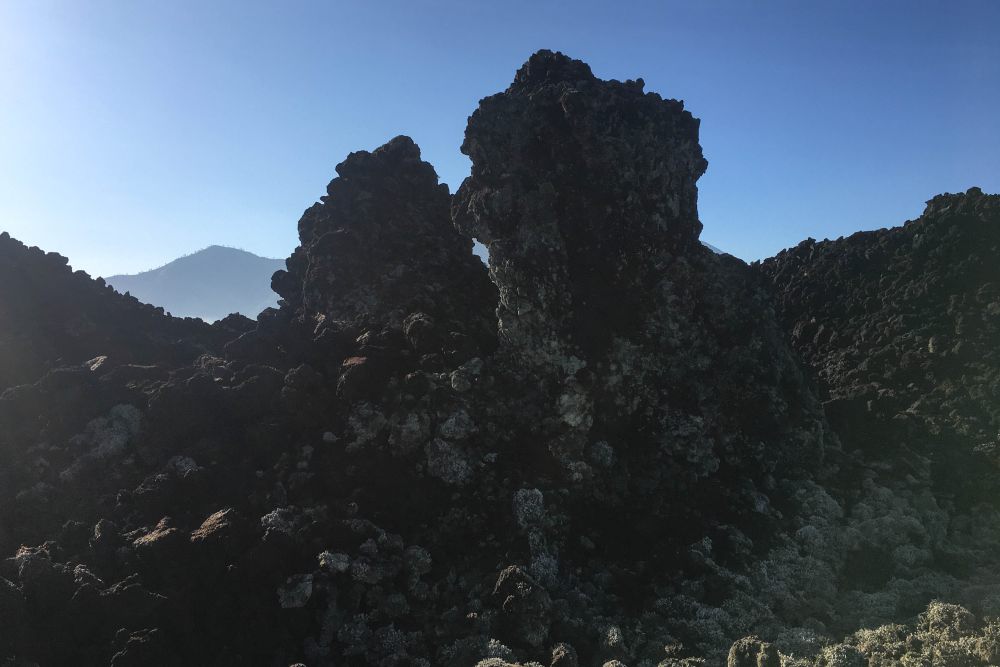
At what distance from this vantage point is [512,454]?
17.0m

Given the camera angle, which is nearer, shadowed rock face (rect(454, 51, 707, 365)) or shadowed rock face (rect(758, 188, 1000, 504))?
shadowed rock face (rect(454, 51, 707, 365))

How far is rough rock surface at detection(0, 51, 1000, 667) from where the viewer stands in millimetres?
12633

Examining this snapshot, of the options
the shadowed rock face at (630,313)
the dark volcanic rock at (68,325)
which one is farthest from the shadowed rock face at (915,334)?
the dark volcanic rock at (68,325)

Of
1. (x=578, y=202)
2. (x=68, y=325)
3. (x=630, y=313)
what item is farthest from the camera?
(x=68, y=325)

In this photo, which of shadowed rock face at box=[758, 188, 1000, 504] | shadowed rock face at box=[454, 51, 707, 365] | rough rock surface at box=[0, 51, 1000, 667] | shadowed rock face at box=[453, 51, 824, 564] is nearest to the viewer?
rough rock surface at box=[0, 51, 1000, 667]

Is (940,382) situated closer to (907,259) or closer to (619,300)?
(907,259)

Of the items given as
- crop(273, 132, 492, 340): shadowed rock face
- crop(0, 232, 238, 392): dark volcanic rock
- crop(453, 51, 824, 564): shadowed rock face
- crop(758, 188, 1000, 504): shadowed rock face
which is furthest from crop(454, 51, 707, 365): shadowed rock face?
crop(0, 232, 238, 392): dark volcanic rock

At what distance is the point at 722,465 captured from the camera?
1816 centimetres

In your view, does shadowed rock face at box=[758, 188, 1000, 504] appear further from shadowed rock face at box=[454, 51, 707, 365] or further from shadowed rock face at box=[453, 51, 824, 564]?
shadowed rock face at box=[454, 51, 707, 365]

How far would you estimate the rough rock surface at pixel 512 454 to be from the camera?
12.6 m

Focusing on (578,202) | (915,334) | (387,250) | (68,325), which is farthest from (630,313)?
(68,325)

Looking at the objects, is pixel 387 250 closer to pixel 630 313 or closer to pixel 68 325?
pixel 630 313

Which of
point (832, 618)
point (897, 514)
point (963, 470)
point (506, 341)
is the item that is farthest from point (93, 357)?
point (963, 470)

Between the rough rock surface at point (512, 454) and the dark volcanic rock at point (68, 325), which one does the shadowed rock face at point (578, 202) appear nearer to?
the rough rock surface at point (512, 454)
